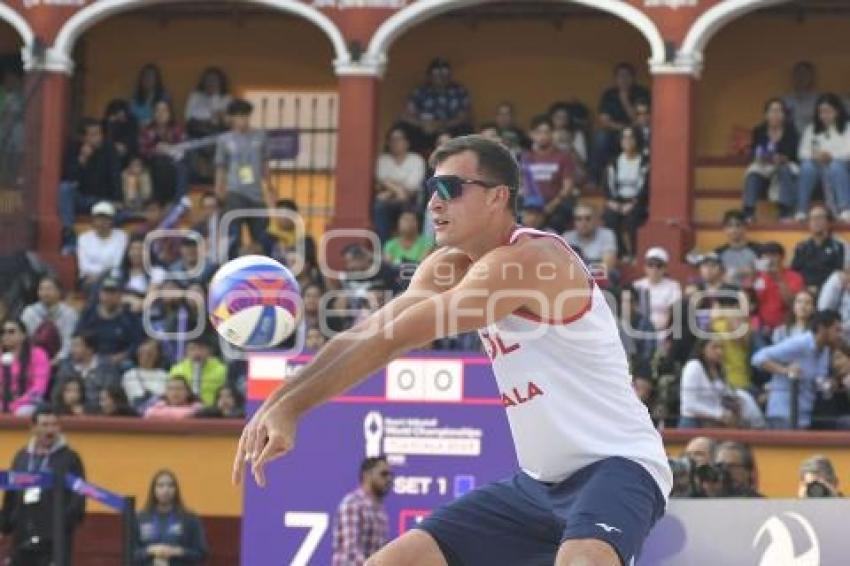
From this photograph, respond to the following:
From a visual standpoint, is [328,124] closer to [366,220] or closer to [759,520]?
[366,220]

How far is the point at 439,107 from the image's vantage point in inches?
958

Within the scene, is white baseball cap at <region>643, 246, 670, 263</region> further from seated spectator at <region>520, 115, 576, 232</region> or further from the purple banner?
the purple banner

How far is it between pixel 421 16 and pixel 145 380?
6.08 meters

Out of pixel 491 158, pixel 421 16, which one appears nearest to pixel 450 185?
pixel 491 158

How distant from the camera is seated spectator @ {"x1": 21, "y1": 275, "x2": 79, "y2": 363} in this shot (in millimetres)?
20766

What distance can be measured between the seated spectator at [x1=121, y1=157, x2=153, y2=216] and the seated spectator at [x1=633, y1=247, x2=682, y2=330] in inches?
240

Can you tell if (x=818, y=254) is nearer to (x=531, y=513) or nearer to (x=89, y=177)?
(x=89, y=177)

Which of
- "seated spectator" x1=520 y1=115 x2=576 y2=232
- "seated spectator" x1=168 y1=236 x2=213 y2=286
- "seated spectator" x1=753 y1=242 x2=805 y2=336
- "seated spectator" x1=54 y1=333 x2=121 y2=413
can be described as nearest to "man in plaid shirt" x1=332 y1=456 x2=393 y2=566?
"seated spectator" x1=54 y1=333 x2=121 y2=413

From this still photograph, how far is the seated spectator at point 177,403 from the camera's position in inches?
761

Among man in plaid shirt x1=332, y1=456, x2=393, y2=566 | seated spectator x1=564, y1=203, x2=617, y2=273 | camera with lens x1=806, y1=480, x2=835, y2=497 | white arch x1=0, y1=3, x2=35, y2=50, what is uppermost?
white arch x1=0, y1=3, x2=35, y2=50

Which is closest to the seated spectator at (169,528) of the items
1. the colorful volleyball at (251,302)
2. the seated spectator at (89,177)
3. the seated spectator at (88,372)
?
the seated spectator at (88,372)

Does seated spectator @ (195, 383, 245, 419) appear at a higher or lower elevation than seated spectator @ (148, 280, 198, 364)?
lower

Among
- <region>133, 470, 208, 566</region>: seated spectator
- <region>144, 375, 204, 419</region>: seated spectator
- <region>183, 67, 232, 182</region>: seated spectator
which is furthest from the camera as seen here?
<region>183, 67, 232, 182</region>: seated spectator

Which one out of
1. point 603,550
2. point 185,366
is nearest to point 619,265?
point 185,366
